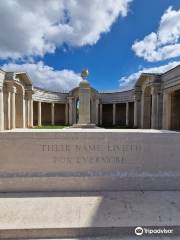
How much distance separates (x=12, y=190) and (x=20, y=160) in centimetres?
74

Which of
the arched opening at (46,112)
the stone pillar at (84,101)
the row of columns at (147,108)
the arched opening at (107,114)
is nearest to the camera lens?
the stone pillar at (84,101)

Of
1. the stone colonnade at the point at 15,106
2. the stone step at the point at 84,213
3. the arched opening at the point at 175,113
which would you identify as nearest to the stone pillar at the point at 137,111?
the arched opening at the point at 175,113

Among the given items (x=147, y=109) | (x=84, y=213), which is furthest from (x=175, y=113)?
(x=84, y=213)

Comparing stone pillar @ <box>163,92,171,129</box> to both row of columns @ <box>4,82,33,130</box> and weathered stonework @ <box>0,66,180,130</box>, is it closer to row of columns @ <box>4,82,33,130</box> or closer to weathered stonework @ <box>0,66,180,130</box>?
weathered stonework @ <box>0,66,180,130</box>

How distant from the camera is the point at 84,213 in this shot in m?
3.01

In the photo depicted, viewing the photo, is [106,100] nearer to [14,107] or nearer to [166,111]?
[166,111]

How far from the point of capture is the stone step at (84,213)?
2.64 metres

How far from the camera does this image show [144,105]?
2411cm

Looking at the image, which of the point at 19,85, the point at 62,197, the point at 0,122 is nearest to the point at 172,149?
the point at 62,197

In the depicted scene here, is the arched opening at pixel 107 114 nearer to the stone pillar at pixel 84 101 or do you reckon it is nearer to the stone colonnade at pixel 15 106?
the stone colonnade at pixel 15 106

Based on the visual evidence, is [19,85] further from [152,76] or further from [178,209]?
[178,209]

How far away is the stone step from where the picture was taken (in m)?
2.64

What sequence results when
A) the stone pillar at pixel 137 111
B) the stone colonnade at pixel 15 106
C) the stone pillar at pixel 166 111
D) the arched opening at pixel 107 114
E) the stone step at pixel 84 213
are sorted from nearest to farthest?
the stone step at pixel 84 213 < the stone pillar at pixel 166 111 < the stone colonnade at pixel 15 106 < the stone pillar at pixel 137 111 < the arched opening at pixel 107 114

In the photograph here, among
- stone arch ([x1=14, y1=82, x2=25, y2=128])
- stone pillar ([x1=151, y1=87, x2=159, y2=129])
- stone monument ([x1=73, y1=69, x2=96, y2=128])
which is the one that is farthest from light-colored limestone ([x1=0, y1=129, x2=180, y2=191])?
stone arch ([x1=14, y1=82, x2=25, y2=128])
